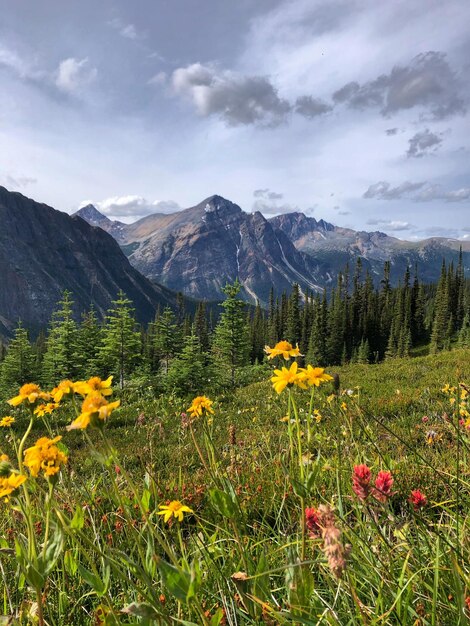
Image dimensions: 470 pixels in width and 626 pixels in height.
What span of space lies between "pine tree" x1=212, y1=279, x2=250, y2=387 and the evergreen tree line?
0.07m

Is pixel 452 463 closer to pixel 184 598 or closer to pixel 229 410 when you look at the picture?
pixel 184 598

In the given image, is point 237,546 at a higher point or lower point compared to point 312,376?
lower

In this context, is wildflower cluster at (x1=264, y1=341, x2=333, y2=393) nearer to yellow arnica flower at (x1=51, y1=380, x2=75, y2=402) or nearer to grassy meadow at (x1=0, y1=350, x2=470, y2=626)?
grassy meadow at (x1=0, y1=350, x2=470, y2=626)

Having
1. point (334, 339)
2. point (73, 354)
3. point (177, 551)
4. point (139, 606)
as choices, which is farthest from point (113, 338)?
point (334, 339)

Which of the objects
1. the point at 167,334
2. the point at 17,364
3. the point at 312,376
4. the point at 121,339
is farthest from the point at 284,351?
the point at 17,364

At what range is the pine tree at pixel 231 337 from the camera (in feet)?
76.6

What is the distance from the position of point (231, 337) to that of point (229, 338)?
0.15 meters

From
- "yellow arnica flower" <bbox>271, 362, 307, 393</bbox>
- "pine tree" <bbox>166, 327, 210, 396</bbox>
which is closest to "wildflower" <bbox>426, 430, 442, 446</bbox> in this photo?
"yellow arnica flower" <bbox>271, 362, 307, 393</bbox>

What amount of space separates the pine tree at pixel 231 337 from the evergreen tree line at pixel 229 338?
0.07 metres

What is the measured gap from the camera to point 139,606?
0.83m

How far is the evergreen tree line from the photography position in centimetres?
2145

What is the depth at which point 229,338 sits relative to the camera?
2394 cm

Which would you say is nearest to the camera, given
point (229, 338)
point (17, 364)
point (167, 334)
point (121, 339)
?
point (121, 339)

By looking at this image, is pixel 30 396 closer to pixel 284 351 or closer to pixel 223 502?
pixel 223 502
